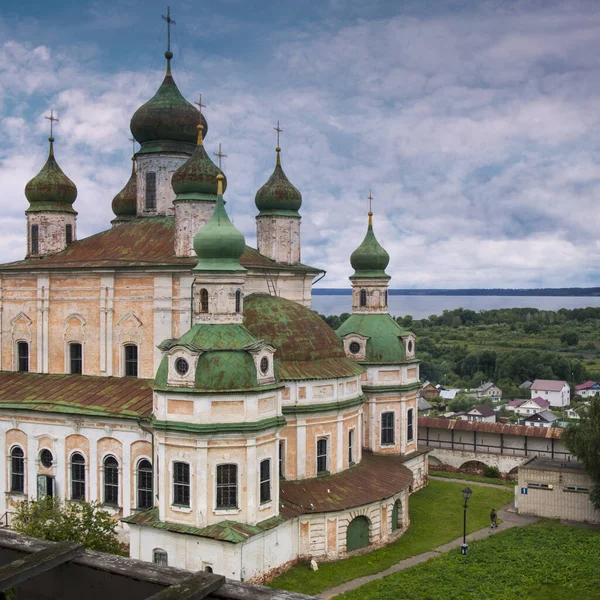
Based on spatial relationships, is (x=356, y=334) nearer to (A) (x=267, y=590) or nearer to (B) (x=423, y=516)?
(B) (x=423, y=516)

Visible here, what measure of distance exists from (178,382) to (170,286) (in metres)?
6.23

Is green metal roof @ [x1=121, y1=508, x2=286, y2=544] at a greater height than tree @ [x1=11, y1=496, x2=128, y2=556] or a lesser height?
lesser

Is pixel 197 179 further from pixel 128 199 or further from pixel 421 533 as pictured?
pixel 421 533

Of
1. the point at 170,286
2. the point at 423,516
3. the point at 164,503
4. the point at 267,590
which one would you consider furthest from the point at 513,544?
the point at 267,590

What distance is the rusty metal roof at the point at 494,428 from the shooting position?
38322 mm

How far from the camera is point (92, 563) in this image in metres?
6.56

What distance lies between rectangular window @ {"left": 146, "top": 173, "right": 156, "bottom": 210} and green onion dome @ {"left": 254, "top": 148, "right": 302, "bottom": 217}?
4584mm

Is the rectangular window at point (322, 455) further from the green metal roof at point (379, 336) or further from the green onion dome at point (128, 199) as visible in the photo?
the green onion dome at point (128, 199)

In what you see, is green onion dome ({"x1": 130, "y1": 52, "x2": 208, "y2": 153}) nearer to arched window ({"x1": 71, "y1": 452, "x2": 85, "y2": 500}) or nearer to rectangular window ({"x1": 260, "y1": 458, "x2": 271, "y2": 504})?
arched window ({"x1": 71, "y1": 452, "x2": 85, "y2": 500})

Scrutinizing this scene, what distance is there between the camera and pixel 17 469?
28.3 metres

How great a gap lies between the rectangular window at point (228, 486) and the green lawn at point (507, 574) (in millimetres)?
4213

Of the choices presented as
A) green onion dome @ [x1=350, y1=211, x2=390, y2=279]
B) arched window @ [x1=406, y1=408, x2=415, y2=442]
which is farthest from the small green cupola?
arched window @ [x1=406, y1=408, x2=415, y2=442]

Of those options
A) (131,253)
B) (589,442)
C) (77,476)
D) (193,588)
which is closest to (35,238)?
(131,253)

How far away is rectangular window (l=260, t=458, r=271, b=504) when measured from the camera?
22.9m
